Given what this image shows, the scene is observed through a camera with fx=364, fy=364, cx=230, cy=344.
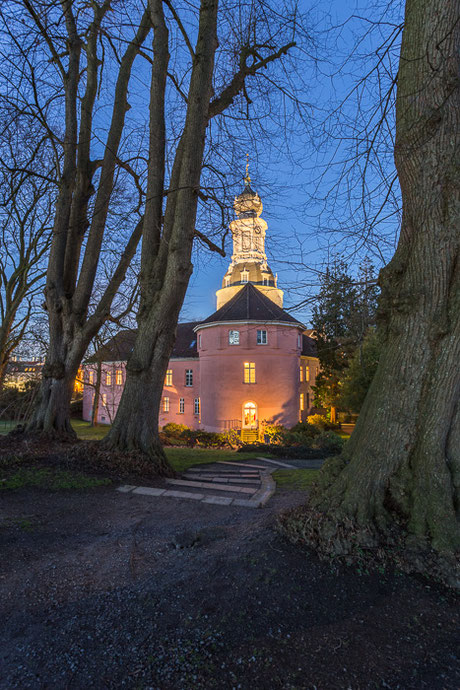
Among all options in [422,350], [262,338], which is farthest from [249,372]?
[422,350]

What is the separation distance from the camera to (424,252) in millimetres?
3535

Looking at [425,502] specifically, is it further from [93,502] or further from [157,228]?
[157,228]

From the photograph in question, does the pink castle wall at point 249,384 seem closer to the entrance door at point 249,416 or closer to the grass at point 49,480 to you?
the entrance door at point 249,416

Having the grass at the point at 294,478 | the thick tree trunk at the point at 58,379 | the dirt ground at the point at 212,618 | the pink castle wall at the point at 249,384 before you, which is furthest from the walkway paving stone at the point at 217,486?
the pink castle wall at the point at 249,384

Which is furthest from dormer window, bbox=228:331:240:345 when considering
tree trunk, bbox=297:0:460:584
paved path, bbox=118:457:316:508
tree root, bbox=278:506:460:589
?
tree root, bbox=278:506:460:589

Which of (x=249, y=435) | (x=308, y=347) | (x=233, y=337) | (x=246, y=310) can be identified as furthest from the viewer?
(x=308, y=347)

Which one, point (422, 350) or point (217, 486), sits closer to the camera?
point (422, 350)

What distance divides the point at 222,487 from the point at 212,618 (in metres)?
4.02

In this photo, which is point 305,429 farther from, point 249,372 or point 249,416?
point 249,372

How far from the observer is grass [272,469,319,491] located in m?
6.79

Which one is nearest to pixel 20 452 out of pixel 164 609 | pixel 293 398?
pixel 164 609

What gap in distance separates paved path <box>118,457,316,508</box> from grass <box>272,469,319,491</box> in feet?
0.52

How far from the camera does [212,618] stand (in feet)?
8.37

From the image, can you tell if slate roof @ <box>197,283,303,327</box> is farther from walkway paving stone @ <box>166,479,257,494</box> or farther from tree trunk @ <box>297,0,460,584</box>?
tree trunk @ <box>297,0,460,584</box>
